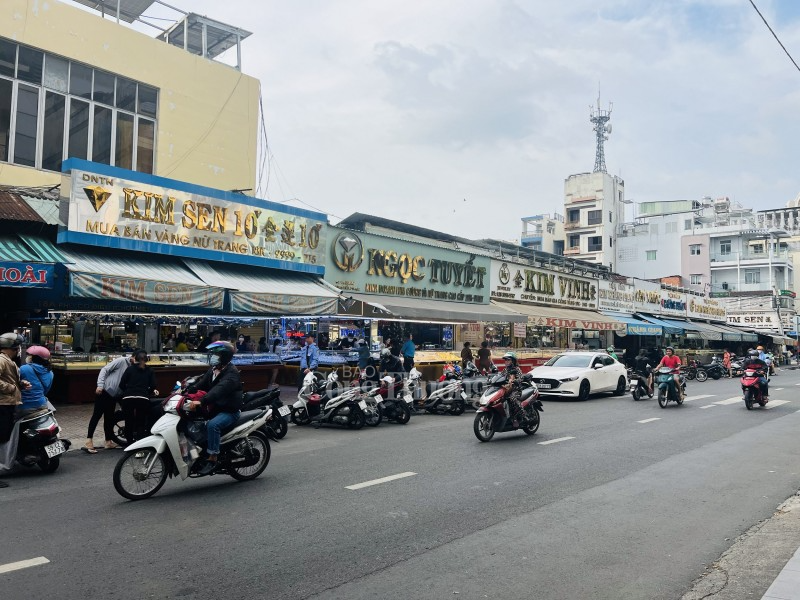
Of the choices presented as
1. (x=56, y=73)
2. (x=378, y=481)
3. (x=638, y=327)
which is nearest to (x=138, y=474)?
(x=378, y=481)

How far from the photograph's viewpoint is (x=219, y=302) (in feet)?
51.8

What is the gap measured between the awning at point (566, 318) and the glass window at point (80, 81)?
62.4ft

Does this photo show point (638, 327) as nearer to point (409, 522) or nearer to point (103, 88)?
point (103, 88)

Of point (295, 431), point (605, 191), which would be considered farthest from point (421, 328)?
point (605, 191)

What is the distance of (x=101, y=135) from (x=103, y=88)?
4.26 ft

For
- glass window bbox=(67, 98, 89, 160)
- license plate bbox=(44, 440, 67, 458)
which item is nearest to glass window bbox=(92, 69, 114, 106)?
glass window bbox=(67, 98, 89, 160)

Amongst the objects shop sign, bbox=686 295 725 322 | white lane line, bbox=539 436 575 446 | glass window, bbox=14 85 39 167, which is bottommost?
white lane line, bbox=539 436 575 446

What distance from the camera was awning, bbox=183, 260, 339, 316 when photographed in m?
16.4

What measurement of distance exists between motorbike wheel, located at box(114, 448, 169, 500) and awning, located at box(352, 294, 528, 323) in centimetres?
1302

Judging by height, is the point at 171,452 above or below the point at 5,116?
below

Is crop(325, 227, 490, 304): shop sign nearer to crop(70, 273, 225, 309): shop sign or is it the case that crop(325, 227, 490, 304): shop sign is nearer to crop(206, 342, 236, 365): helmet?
crop(70, 273, 225, 309): shop sign

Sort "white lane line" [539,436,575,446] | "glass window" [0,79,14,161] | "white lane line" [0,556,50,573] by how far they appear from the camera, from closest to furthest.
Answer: "white lane line" [0,556,50,573], "white lane line" [539,436,575,446], "glass window" [0,79,14,161]

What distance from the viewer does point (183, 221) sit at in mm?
16594

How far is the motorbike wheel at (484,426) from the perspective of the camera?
37.2ft
